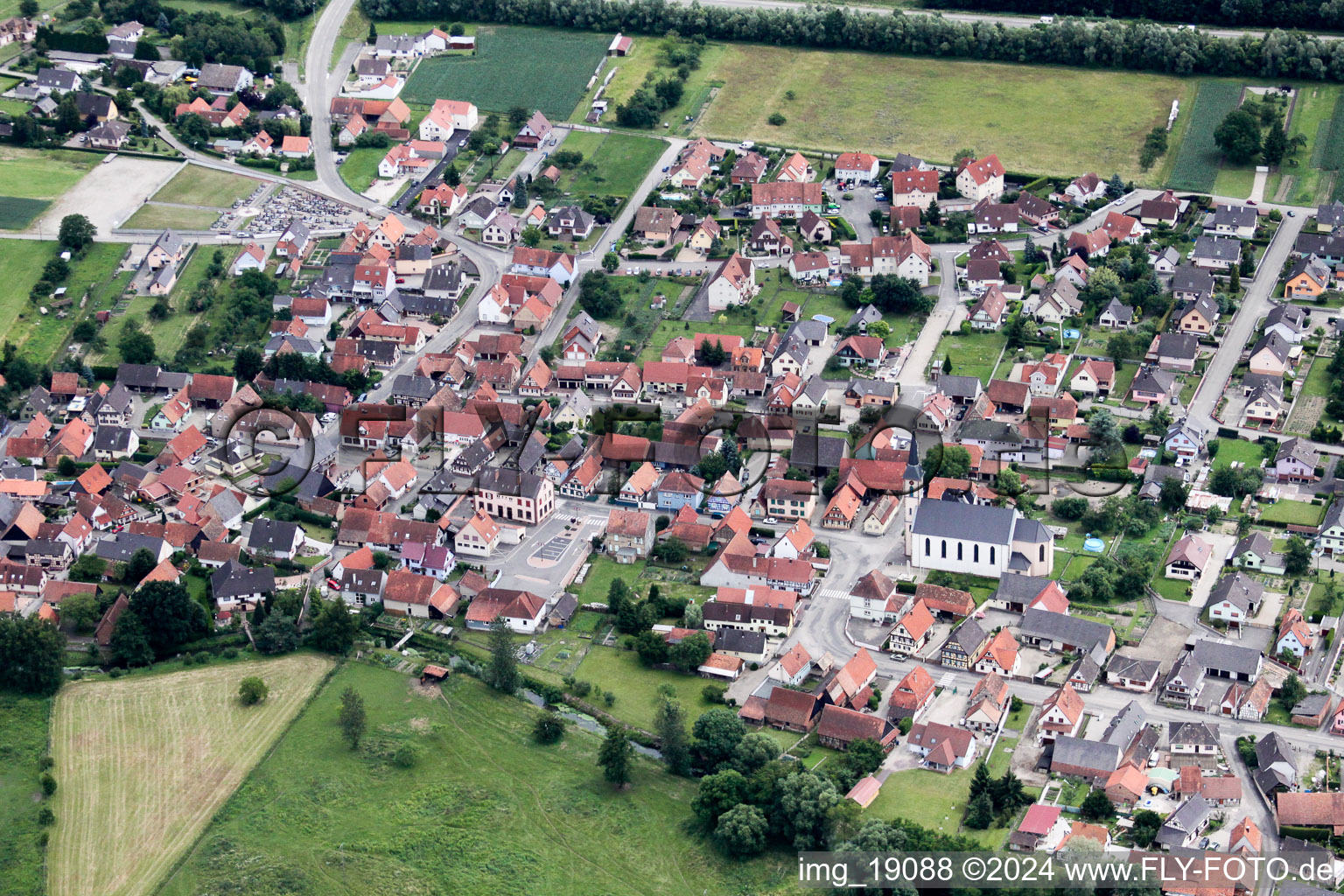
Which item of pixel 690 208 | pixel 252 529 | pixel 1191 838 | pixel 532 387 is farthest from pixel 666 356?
pixel 1191 838

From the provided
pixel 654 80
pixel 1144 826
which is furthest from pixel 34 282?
pixel 1144 826

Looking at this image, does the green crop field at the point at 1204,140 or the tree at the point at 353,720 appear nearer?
the tree at the point at 353,720

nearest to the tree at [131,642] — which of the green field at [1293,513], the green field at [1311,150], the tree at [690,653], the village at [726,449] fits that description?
the village at [726,449]

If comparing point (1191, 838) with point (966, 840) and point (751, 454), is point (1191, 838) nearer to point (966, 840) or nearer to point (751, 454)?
point (966, 840)

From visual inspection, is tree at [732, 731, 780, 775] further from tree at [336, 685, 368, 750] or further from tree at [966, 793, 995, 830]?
tree at [336, 685, 368, 750]

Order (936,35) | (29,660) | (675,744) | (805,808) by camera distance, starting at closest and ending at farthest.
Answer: (805,808) < (675,744) < (29,660) < (936,35)

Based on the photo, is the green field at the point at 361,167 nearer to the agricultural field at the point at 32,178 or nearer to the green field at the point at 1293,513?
the agricultural field at the point at 32,178

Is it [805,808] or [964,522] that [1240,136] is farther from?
[805,808]
